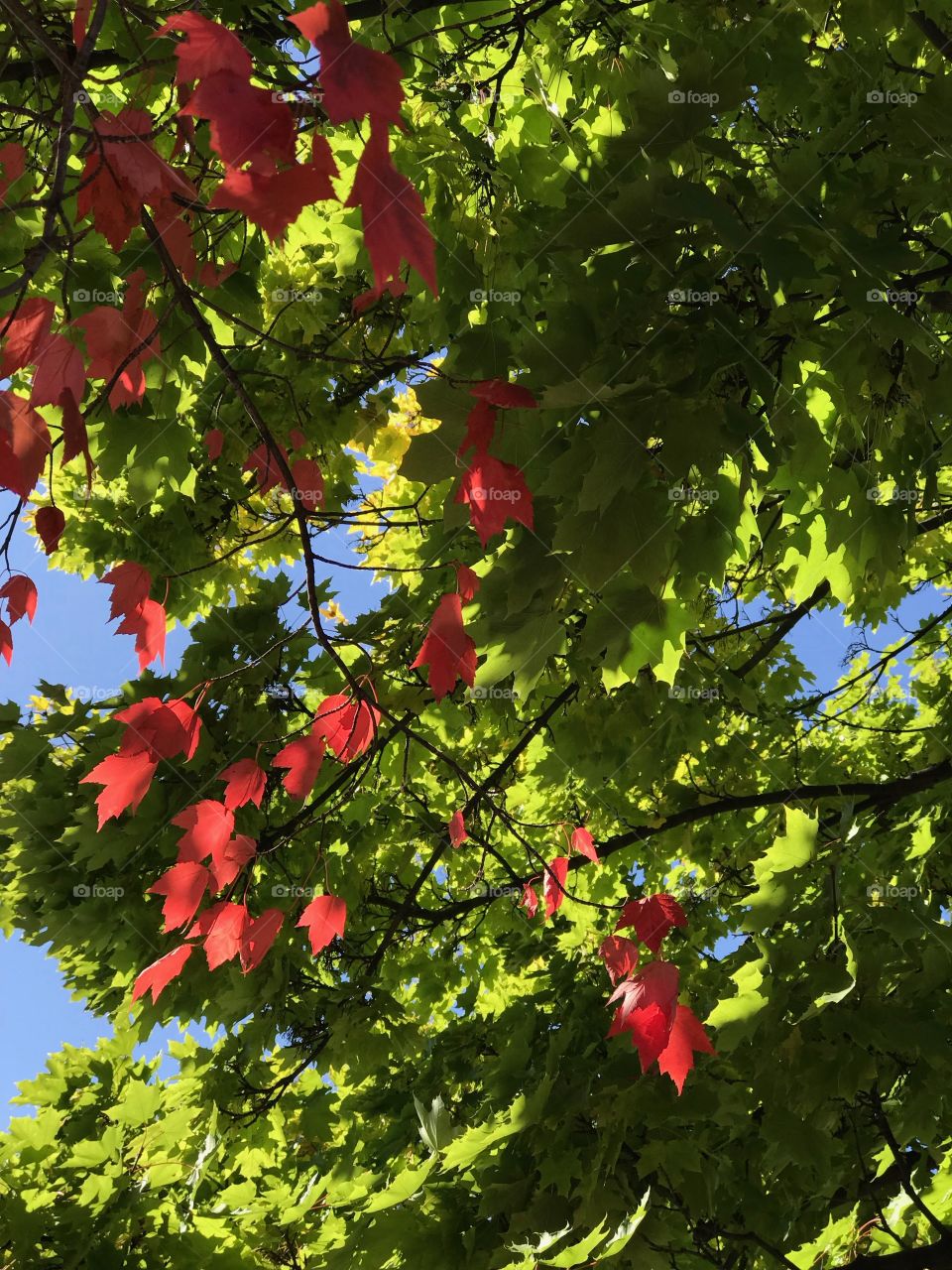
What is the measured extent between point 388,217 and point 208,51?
373 millimetres

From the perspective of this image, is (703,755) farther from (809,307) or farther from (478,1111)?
(809,307)

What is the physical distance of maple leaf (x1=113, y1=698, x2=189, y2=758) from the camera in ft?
8.38

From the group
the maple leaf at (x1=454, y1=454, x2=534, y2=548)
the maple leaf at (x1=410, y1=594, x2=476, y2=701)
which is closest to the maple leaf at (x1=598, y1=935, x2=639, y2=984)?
the maple leaf at (x1=410, y1=594, x2=476, y2=701)

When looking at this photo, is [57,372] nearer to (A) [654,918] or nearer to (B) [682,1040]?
(B) [682,1040]

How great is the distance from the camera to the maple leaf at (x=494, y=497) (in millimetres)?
2186

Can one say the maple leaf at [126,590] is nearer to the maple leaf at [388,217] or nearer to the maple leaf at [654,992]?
the maple leaf at [388,217]

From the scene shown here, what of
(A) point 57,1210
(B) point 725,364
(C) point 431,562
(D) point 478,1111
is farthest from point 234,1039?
(B) point 725,364

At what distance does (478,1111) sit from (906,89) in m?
4.00

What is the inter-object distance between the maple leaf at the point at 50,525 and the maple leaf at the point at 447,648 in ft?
3.19

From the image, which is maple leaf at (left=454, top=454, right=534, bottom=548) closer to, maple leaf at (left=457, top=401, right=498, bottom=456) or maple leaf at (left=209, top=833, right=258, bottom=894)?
maple leaf at (left=457, top=401, right=498, bottom=456)

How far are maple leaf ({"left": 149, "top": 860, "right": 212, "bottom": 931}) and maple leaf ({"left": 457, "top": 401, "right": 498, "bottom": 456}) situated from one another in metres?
1.38

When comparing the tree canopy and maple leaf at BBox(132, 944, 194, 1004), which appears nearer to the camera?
the tree canopy

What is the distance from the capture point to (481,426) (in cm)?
229

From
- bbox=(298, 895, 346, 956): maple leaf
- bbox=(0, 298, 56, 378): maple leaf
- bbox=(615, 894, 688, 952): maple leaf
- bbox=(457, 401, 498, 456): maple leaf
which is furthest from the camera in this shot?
bbox=(615, 894, 688, 952): maple leaf
